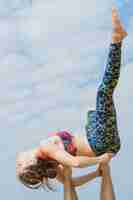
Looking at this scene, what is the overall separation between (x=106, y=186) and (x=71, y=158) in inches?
32.6

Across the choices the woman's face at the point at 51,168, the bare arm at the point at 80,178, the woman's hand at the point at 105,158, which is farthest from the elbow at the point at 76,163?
the bare arm at the point at 80,178

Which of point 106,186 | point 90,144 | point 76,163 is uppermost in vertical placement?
point 90,144

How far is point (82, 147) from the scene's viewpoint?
9.43m

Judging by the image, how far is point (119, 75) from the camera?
8922mm

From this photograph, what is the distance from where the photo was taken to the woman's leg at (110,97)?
8859 millimetres

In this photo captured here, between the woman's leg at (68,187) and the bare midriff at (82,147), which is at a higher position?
the bare midriff at (82,147)

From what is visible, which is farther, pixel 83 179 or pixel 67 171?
pixel 83 179

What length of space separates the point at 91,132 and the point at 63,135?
0.52 metres

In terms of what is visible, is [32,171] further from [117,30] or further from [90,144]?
[117,30]

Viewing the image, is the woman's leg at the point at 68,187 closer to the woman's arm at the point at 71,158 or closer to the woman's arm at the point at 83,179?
the woman's arm at the point at 83,179

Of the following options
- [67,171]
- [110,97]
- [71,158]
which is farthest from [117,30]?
[67,171]

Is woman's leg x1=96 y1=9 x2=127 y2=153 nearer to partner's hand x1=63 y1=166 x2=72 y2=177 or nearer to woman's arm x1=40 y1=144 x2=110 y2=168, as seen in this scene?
woman's arm x1=40 y1=144 x2=110 y2=168

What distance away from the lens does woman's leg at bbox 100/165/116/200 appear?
930 cm

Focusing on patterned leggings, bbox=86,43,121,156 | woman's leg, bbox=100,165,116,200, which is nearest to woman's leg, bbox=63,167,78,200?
woman's leg, bbox=100,165,116,200
